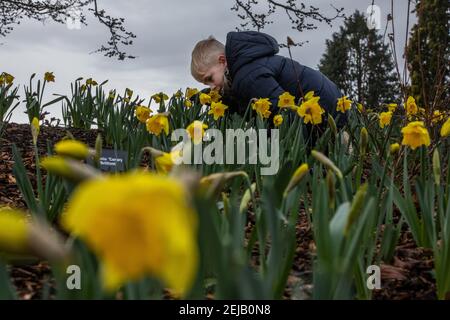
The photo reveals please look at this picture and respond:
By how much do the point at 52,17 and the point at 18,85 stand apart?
165 cm

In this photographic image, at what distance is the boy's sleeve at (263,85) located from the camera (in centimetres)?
342

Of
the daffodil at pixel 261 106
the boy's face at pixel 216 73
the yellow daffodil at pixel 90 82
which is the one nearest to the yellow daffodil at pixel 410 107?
the daffodil at pixel 261 106

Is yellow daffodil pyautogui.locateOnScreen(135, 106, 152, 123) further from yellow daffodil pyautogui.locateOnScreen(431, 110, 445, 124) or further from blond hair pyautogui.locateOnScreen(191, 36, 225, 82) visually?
yellow daffodil pyautogui.locateOnScreen(431, 110, 445, 124)

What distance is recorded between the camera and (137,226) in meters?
0.44

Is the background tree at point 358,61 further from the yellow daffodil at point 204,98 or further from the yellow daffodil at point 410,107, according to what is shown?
the yellow daffodil at point 204,98

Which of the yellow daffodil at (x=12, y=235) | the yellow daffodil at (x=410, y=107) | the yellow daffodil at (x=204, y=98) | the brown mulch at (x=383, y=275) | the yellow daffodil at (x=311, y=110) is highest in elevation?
the yellow daffodil at (x=204, y=98)

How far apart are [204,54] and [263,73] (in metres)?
0.61

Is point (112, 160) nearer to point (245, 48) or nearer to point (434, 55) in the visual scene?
point (245, 48)

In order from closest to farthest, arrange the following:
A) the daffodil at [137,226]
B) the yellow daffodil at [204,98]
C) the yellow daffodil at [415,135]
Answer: the daffodil at [137,226], the yellow daffodil at [415,135], the yellow daffodil at [204,98]

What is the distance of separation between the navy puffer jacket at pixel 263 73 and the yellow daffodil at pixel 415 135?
5.66ft

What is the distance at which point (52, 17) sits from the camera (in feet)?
19.1

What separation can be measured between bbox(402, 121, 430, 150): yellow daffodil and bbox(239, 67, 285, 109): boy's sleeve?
1723mm

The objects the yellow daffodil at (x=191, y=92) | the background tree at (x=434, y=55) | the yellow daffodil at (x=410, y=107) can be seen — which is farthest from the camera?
the yellow daffodil at (x=191, y=92)
